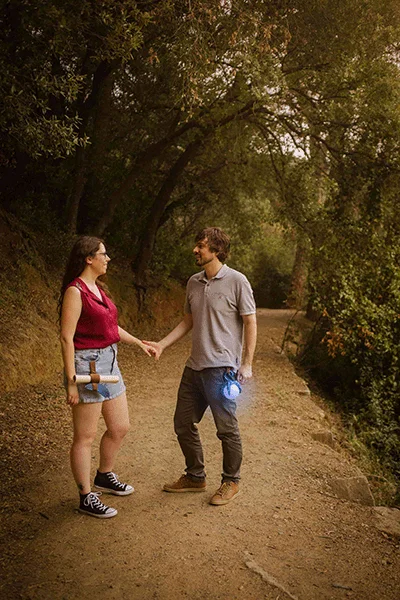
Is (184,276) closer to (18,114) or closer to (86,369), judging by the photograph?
(18,114)

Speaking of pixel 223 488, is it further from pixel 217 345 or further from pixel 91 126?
pixel 91 126

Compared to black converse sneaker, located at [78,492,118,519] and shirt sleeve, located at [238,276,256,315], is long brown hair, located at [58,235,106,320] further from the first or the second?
black converse sneaker, located at [78,492,118,519]

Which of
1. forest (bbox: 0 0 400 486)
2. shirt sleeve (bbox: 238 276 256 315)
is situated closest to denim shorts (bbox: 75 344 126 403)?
shirt sleeve (bbox: 238 276 256 315)

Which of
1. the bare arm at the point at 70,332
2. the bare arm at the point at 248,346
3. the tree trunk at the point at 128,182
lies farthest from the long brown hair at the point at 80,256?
the tree trunk at the point at 128,182

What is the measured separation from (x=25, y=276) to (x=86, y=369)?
6.31 metres

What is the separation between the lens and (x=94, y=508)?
400 cm

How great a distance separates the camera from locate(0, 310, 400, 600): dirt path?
3.29 metres

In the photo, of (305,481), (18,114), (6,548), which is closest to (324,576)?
(305,481)

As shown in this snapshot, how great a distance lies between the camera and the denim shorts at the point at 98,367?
3811 millimetres

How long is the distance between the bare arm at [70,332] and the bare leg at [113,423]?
366mm

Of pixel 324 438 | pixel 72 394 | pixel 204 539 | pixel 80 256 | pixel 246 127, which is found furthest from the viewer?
pixel 246 127

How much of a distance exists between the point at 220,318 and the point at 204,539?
1.56 meters

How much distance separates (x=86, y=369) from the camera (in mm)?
3855

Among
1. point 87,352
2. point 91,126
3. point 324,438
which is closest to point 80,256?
point 87,352
